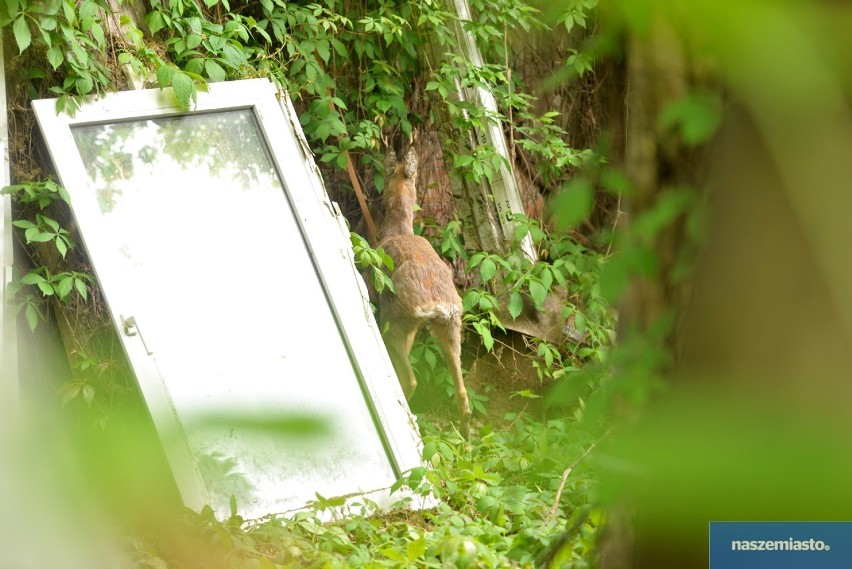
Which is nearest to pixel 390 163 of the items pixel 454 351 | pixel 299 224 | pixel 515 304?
pixel 515 304

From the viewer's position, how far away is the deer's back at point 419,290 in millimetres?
4977

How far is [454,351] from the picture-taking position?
5.18 metres

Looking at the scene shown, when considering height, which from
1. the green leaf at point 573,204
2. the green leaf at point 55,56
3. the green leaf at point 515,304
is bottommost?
the green leaf at point 515,304

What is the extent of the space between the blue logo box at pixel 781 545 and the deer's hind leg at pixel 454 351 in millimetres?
4203

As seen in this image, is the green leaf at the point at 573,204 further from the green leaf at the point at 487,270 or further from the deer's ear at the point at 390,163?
the deer's ear at the point at 390,163

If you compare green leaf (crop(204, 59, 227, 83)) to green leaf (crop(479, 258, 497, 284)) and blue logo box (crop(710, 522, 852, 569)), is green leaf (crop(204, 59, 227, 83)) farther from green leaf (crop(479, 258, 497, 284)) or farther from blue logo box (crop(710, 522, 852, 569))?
blue logo box (crop(710, 522, 852, 569))

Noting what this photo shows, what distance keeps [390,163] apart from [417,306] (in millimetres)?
1178

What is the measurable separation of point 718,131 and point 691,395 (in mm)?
201

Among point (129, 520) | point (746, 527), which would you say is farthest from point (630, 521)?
point (129, 520)

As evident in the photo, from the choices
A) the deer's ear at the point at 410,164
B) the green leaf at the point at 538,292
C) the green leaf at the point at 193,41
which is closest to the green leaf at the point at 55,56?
the green leaf at the point at 193,41

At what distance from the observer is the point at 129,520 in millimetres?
684

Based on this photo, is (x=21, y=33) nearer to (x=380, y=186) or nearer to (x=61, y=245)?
(x=61, y=245)

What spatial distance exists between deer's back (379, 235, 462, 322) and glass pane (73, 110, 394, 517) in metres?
0.84

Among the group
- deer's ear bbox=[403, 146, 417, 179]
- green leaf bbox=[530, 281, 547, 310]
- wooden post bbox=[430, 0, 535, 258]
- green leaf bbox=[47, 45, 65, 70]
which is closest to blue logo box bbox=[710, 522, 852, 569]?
green leaf bbox=[47, 45, 65, 70]
